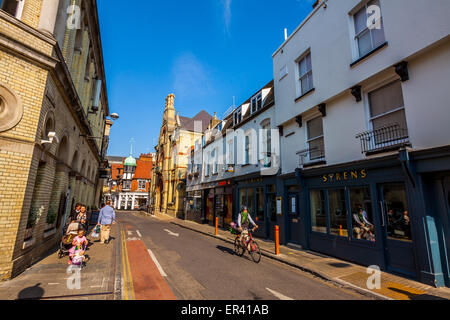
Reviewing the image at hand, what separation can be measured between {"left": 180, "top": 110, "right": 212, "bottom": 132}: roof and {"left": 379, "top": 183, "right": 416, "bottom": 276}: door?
29.9 m

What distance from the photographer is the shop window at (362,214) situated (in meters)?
7.69

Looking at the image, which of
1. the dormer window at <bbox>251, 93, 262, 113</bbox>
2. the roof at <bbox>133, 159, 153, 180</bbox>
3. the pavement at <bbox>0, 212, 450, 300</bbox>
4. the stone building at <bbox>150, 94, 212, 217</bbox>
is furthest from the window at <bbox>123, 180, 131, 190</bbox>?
the pavement at <bbox>0, 212, 450, 300</bbox>

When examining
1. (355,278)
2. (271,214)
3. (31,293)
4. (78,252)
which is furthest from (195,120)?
(31,293)

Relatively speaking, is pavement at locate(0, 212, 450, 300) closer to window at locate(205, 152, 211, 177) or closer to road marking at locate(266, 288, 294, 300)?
road marking at locate(266, 288, 294, 300)

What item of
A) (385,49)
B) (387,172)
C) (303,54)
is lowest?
(387,172)

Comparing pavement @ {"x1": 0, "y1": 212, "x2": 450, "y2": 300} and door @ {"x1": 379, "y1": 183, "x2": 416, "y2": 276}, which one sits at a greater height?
door @ {"x1": 379, "y1": 183, "x2": 416, "y2": 276}

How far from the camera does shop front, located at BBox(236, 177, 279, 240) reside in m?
13.0

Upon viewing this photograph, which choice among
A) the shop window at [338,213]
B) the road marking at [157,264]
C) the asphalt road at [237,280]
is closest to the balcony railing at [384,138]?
the shop window at [338,213]

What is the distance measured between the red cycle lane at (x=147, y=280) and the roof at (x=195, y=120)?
2764 centimetres

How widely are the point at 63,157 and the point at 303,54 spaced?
12534 mm

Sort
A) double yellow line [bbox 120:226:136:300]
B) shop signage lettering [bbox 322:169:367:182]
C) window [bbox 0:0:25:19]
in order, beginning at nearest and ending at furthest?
double yellow line [bbox 120:226:136:300]
window [bbox 0:0:25:19]
shop signage lettering [bbox 322:169:367:182]
